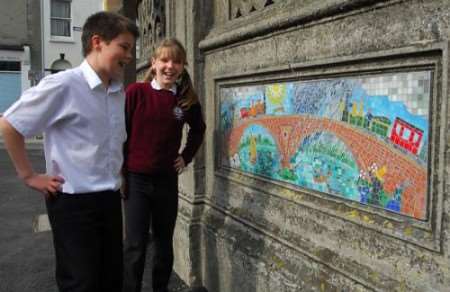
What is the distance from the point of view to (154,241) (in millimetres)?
3367

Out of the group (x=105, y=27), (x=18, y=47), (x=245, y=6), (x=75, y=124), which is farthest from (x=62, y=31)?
(x=75, y=124)

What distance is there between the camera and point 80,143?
92.7 inches

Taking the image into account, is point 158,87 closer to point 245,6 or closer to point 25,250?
point 245,6

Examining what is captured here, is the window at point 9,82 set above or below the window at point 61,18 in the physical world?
below

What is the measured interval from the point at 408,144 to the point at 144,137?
65.8 inches

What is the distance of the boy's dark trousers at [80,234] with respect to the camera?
92.2 inches

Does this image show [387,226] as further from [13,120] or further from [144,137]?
[13,120]

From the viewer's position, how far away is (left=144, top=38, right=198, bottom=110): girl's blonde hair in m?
3.13

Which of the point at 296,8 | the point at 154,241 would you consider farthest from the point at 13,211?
the point at 296,8

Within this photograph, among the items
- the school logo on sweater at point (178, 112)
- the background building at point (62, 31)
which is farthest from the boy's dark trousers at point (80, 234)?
the background building at point (62, 31)

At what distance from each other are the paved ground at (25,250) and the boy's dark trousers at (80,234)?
5.27 feet

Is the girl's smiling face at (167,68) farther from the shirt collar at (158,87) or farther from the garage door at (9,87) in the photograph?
the garage door at (9,87)

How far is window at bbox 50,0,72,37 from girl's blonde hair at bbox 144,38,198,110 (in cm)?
2316

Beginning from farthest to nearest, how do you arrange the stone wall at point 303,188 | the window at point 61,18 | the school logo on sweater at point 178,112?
the window at point 61,18, the school logo on sweater at point 178,112, the stone wall at point 303,188
